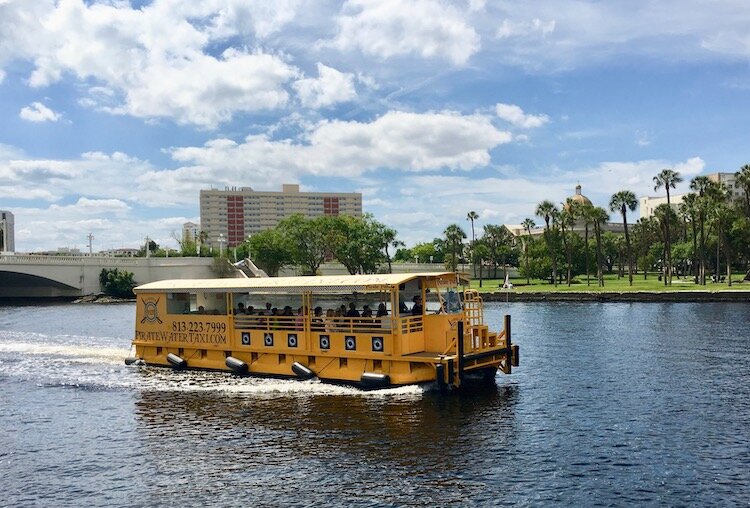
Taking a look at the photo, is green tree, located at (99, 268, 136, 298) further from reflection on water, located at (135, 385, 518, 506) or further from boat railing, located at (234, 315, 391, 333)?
reflection on water, located at (135, 385, 518, 506)

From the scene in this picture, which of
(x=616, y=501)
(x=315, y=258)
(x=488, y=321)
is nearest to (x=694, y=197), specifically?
(x=488, y=321)

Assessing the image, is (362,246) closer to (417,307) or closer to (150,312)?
(150,312)

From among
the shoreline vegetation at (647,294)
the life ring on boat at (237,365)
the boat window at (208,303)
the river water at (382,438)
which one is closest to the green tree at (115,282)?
the shoreline vegetation at (647,294)

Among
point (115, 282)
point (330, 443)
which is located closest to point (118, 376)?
point (330, 443)

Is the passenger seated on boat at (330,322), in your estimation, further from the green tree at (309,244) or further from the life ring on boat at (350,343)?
the green tree at (309,244)

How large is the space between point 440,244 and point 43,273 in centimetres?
11336

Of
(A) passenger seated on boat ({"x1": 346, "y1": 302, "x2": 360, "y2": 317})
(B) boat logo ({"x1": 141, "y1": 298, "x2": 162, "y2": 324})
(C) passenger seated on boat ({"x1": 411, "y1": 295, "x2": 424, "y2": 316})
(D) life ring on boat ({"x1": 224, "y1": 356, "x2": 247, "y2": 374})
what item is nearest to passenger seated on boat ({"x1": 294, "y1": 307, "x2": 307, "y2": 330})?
(A) passenger seated on boat ({"x1": 346, "y1": 302, "x2": 360, "y2": 317})

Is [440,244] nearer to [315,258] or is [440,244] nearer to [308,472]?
[315,258]

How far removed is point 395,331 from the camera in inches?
1094

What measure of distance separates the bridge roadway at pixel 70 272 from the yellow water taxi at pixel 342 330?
83.6 m

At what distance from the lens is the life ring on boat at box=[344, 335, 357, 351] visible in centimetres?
2931

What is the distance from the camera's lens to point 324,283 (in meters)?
29.8

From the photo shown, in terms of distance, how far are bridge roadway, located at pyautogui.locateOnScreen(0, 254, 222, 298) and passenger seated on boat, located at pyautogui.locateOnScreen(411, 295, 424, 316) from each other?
95.1 m

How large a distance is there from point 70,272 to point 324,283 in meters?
97.8
